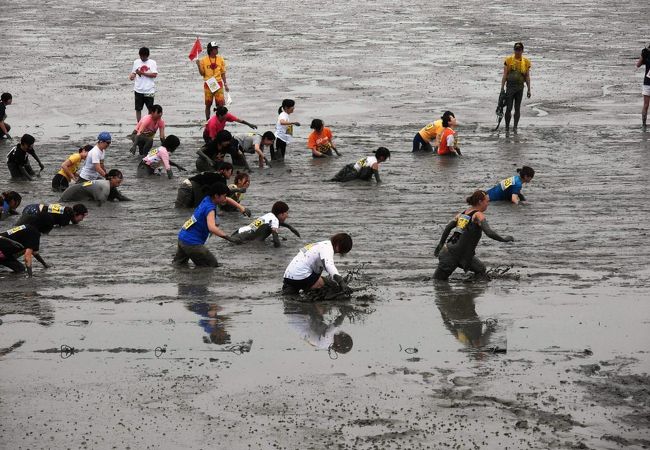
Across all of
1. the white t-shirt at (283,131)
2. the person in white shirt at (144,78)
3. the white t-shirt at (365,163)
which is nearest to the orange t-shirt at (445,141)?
the white t-shirt at (365,163)

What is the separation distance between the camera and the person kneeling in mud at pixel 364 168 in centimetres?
1856

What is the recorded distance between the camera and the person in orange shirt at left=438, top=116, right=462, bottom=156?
67.1 feet

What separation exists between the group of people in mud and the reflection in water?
274 millimetres

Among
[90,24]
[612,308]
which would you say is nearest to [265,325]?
[612,308]

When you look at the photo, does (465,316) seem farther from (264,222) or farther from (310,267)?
(264,222)

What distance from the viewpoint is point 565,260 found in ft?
47.4

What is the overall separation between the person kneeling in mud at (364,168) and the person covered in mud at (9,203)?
5.14 meters

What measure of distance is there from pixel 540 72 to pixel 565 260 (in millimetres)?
15586

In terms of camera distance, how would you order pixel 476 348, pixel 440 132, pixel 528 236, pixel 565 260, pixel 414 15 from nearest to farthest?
1. pixel 476 348
2. pixel 565 260
3. pixel 528 236
4. pixel 440 132
5. pixel 414 15

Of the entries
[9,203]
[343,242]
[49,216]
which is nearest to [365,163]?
[49,216]

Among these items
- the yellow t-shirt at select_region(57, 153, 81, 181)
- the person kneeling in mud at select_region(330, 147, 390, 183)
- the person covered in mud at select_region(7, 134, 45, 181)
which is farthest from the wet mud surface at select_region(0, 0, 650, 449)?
the yellow t-shirt at select_region(57, 153, 81, 181)

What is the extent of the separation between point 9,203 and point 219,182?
2.97 m

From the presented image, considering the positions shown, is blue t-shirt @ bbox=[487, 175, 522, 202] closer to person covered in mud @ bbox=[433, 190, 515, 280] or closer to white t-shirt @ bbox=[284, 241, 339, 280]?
person covered in mud @ bbox=[433, 190, 515, 280]

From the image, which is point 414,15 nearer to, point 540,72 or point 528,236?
point 540,72
